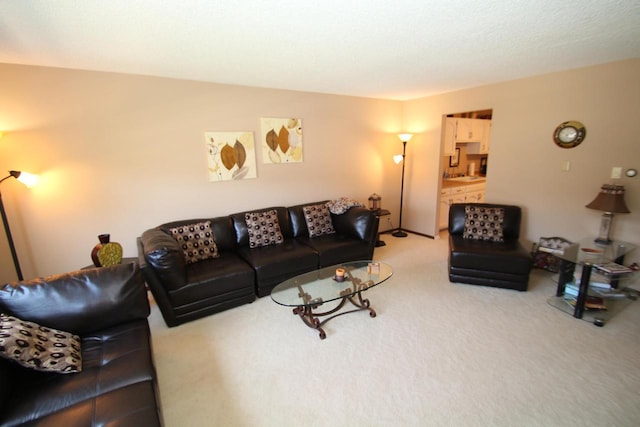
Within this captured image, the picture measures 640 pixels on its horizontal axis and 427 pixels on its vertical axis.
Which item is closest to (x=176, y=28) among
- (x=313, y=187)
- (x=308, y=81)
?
(x=308, y=81)

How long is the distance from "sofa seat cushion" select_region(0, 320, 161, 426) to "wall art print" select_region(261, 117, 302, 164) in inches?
106

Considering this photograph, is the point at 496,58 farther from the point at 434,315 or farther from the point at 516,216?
the point at 434,315

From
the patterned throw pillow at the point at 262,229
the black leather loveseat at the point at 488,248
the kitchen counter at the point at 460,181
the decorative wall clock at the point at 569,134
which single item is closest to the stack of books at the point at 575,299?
the black leather loveseat at the point at 488,248

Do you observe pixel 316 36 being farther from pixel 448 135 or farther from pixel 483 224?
pixel 448 135

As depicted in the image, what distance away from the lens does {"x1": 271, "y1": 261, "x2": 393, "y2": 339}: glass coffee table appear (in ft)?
7.91

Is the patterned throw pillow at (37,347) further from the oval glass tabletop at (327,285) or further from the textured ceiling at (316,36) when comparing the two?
the textured ceiling at (316,36)

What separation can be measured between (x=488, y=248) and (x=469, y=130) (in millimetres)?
2774

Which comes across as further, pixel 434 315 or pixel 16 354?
pixel 434 315

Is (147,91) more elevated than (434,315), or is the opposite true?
(147,91)

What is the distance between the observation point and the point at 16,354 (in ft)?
4.60

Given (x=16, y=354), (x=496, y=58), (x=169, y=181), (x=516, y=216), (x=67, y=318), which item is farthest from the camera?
(x=516, y=216)

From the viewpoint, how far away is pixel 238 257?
10.5ft

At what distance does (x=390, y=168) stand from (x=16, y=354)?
494 centimetres

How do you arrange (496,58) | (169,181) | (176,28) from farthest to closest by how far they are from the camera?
(169,181)
(496,58)
(176,28)
